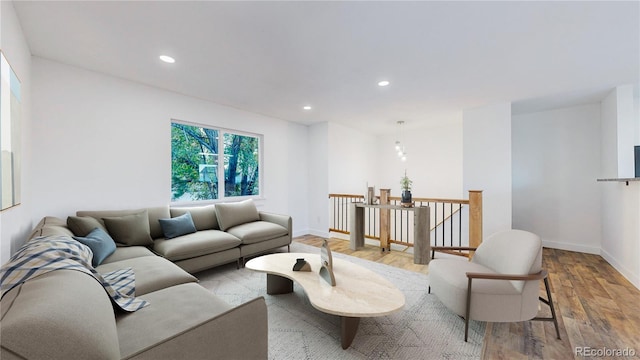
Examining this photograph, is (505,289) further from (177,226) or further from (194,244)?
(177,226)

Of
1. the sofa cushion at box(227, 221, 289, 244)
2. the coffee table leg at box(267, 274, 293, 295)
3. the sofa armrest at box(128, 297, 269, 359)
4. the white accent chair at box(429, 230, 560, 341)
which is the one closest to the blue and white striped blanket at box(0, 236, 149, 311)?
the sofa armrest at box(128, 297, 269, 359)

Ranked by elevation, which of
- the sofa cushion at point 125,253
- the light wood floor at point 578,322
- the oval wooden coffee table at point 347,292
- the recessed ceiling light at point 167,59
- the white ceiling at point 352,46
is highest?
the recessed ceiling light at point 167,59

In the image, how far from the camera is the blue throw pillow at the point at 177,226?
3154 mm

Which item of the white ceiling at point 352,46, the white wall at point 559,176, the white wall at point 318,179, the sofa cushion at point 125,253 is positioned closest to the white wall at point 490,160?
the white ceiling at point 352,46

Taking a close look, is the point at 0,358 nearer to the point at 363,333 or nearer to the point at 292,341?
the point at 292,341

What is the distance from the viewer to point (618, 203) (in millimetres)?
3465

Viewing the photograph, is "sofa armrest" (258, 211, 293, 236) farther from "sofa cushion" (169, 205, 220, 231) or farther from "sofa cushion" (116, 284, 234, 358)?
"sofa cushion" (116, 284, 234, 358)

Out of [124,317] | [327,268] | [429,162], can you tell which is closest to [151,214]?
[124,317]

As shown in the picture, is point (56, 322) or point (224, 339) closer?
point (56, 322)

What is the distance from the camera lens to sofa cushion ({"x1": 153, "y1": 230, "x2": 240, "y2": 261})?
2.79 meters

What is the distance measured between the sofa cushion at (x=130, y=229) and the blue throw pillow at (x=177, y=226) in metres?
0.19

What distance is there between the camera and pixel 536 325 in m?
2.11

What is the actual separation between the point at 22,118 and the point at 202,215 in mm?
2046

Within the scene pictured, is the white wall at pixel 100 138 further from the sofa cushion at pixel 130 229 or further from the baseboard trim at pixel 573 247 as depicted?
the baseboard trim at pixel 573 247
